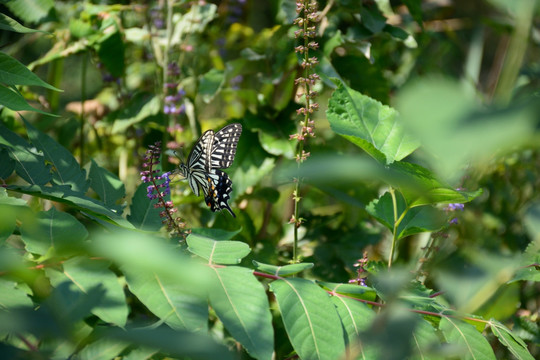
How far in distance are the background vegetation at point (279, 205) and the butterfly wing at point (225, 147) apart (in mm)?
32

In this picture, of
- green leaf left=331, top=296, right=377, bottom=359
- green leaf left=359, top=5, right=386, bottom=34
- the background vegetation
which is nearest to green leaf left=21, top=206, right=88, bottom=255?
the background vegetation

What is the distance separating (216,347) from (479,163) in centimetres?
22

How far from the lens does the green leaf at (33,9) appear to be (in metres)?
1.19

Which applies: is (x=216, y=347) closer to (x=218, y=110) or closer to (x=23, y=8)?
(x=23, y=8)

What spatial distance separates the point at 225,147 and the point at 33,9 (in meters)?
0.56

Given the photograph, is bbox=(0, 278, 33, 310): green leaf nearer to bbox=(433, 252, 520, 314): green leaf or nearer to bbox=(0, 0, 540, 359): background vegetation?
bbox=(0, 0, 540, 359): background vegetation

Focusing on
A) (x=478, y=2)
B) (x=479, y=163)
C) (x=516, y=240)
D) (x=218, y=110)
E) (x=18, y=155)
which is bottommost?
(x=516, y=240)

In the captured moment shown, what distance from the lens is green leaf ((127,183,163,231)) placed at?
80 centimetres

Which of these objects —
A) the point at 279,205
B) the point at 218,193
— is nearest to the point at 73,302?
the point at 218,193

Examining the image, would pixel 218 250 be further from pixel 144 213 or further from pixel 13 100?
pixel 13 100

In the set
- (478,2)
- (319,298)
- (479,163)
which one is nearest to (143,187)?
(319,298)

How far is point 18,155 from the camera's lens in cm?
81

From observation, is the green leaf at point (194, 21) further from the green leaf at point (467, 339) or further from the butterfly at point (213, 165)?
the green leaf at point (467, 339)

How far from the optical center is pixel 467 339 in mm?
684
